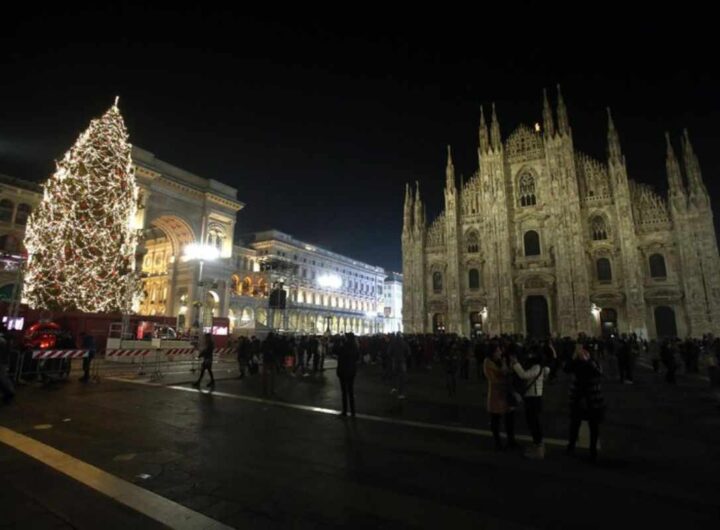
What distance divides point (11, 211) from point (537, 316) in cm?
4972

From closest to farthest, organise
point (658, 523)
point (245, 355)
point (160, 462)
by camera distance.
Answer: point (658, 523) → point (160, 462) → point (245, 355)

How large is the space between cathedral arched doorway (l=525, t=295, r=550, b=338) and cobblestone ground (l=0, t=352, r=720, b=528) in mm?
29062

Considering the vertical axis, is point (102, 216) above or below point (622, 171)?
below

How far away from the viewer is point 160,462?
16.7 ft

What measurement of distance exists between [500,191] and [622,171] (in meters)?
10.8

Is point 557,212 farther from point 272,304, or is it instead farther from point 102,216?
point 102,216

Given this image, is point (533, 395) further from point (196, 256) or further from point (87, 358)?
point (196, 256)

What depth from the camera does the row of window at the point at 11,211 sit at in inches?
1292

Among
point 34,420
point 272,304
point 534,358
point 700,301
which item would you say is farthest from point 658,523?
point 700,301

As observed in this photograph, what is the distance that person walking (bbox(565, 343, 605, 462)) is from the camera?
5297 millimetres

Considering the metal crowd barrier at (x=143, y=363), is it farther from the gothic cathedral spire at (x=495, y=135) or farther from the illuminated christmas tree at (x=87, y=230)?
the gothic cathedral spire at (x=495, y=135)

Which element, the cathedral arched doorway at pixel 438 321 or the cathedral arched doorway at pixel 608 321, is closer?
the cathedral arched doorway at pixel 608 321

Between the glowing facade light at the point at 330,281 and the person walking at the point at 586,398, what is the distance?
6055 cm

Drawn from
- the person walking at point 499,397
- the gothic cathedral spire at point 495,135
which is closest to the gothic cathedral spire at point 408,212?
the gothic cathedral spire at point 495,135
